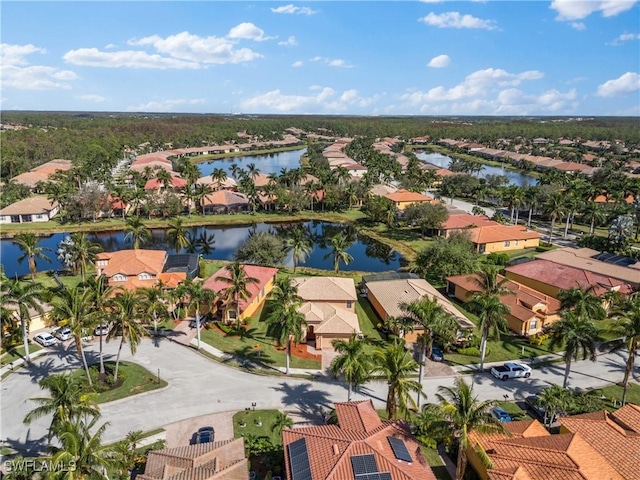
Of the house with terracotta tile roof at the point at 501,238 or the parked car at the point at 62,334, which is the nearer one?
the parked car at the point at 62,334

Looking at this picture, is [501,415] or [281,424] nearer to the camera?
[281,424]

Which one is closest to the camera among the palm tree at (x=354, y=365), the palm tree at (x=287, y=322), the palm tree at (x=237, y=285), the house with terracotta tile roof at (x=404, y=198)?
the palm tree at (x=354, y=365)

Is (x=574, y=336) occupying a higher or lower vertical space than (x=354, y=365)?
higher

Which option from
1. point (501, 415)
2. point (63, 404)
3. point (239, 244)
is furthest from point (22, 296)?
point (239, 244)

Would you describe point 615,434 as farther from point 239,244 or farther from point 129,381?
point 239,244

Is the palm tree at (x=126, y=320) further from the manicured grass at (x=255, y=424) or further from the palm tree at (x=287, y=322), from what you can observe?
the palm tree at (x=287, y=322)

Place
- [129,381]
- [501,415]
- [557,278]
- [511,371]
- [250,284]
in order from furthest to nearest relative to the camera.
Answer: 1. [557,278]
2. [250,284]
3. [511,371]
4. [129,381]
5. [501,415]

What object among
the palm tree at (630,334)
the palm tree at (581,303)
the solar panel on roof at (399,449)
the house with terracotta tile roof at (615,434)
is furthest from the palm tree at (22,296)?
the palm tree at (630,334)

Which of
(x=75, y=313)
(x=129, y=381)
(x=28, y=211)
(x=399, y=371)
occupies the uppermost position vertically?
(x=75, y=313)

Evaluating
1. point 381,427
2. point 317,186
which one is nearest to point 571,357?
point 381,427
